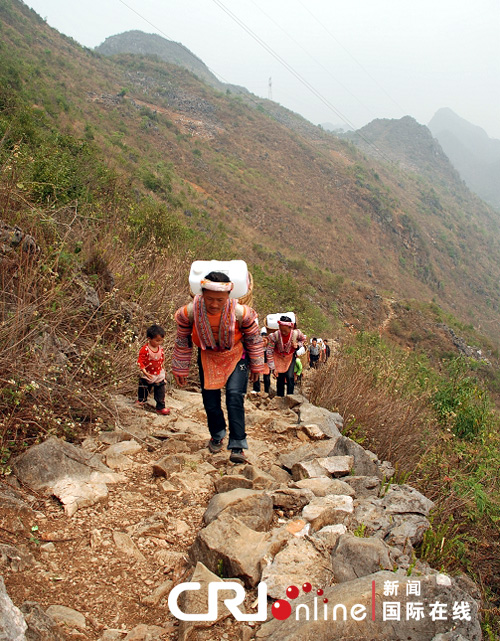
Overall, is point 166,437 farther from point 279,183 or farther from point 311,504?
point 279,183

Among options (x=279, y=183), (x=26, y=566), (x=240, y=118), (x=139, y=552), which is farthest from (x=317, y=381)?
(x=240, y=118)

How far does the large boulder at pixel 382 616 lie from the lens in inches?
73.3

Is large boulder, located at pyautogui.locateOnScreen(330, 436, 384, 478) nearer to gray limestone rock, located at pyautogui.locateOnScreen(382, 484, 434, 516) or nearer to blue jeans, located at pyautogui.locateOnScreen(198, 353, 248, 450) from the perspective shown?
gray limestone rock, located at pyautogui.locateOnScreen(382, 484, 434, 516)

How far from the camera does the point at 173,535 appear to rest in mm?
2666

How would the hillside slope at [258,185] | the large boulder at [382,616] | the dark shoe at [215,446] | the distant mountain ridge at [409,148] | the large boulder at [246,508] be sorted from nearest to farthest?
the large boulder at [382,616] → the large boulder at [246,508] → the dark shoe at [215,446] → the hillside slope at [258,185] → the distant mountain ridge at [409,148]

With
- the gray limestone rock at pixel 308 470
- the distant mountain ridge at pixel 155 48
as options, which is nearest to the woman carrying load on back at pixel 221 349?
the gray limestone rock at pixel 308 470

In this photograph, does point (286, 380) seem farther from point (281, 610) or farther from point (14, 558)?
point (14, 558)

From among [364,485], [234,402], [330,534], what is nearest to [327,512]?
[330,534]

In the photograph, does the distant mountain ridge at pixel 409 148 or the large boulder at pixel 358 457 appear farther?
the distant mountain ridge at pixel 409 148

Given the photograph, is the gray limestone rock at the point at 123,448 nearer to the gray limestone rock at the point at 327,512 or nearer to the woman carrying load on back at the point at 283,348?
the gray limestone rock at the point at 327,512

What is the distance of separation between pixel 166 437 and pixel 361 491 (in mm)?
1799

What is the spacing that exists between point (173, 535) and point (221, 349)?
1.35 m

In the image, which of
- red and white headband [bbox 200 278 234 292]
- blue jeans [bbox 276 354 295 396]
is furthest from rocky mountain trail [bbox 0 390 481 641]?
blue jeans [bbox 276 354 295 396]

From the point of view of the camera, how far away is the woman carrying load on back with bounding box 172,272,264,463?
10.8 feet
